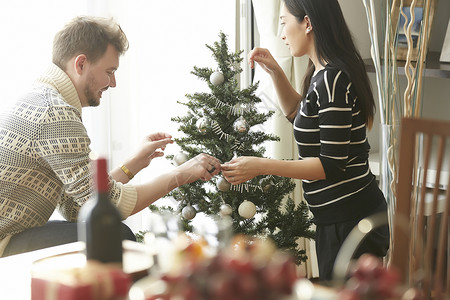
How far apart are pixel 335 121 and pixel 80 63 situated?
91 cm

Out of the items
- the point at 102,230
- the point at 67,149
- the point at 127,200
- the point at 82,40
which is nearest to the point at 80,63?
the point at 82,40

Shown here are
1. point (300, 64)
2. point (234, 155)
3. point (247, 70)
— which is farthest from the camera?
point (247, 70)

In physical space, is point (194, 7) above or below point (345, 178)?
above

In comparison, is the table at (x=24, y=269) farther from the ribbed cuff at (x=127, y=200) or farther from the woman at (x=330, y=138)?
the woman at (x=330, y=138)

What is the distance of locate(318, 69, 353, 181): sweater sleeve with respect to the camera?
209cm

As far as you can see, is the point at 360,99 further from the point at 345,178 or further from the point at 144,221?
the point at 144,221

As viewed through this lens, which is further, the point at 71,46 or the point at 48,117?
the point at 71,46

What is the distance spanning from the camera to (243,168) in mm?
2234

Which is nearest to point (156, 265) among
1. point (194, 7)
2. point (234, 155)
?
point (234, 155)

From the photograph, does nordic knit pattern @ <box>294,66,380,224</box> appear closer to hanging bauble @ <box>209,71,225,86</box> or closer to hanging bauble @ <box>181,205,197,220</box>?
hanging bauble @ <box>209,71,225,86</box>

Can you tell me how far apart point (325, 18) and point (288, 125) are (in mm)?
1208

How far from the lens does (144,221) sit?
337cm

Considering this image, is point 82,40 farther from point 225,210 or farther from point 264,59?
point 225,210

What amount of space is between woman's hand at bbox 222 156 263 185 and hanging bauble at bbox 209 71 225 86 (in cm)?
43
